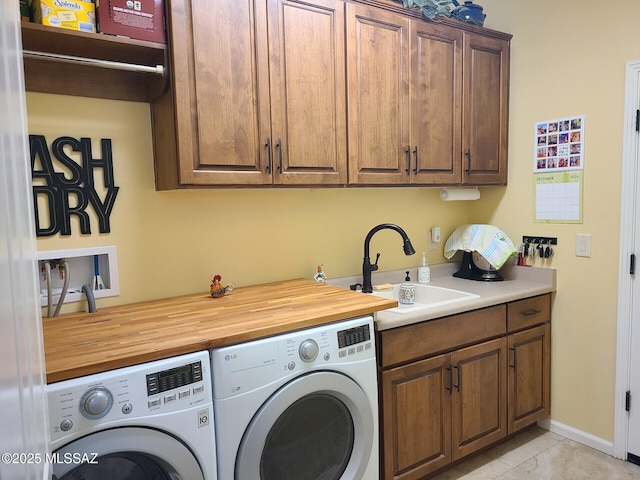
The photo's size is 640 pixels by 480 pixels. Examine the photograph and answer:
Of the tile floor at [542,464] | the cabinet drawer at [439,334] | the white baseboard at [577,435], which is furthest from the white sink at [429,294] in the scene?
the white baseboard at [577,435]

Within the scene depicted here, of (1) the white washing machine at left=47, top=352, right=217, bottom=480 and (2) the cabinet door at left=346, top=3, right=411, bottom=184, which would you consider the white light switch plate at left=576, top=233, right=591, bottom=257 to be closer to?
(2) the cabinet door at left=346, top=3, right=411, bottom=184

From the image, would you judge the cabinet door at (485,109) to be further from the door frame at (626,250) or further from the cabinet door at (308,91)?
the cabinet door at (308,91)

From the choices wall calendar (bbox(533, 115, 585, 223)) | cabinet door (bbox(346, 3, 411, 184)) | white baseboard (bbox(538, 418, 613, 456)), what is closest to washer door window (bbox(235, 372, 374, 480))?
cabinet door (bbox(346, 3, 411, 184))

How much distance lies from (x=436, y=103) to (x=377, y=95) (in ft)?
1.32

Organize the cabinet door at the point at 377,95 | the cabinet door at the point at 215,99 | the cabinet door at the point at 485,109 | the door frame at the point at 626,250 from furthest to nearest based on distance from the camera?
the cabinet door at the point at 485,109 < the door frame at the point at 626,250 < the cabinet door at the point at 377,95 < the cabinet door at the point at 215,99

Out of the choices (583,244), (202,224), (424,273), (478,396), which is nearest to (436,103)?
(424,273)

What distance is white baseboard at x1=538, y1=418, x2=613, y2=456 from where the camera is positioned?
2377 mm

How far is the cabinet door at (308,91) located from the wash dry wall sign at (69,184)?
2.22 feet

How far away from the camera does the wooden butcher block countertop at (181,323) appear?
124 centimetres

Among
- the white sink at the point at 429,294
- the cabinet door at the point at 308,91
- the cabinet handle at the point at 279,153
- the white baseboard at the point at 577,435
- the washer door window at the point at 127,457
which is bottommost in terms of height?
the white baseboard at the point at 577,435

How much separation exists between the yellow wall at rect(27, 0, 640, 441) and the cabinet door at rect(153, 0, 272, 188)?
22cm

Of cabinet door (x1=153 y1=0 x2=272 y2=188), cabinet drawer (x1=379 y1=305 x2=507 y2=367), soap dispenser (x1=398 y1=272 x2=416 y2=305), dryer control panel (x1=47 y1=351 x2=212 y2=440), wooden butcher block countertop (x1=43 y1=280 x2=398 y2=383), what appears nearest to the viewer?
dryer control panel (x1=47 y1=351 x2=212 y2=440)

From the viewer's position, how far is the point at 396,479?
1929 mm

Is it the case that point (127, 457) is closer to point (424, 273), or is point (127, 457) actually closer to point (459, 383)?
point (459, 383)
